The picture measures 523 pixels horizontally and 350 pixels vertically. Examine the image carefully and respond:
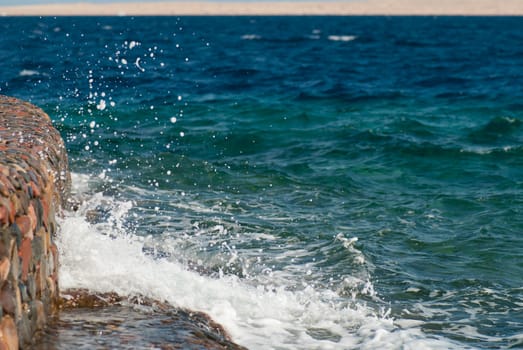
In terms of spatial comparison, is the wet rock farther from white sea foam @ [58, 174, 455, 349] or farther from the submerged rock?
white sea foam @ [58, 174, 455, 349]

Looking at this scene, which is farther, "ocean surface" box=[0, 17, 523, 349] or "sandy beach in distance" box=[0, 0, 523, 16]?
"sandy beach in distance" box=[0, 0, 523, 16]

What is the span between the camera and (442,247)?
9555 mm

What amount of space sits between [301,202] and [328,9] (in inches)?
6791

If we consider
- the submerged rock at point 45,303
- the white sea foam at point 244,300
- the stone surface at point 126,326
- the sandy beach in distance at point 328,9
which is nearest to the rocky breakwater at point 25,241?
the submerged rock at point 45,303

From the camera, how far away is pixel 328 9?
17925cm

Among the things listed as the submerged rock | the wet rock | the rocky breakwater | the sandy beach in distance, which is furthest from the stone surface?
the sandy beach in distance

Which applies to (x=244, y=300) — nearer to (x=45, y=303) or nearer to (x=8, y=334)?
(x=45, y=303)

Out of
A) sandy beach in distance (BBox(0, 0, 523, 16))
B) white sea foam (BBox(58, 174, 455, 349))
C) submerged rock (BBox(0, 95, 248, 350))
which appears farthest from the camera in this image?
sandy beach in distance (BBox(0, 0, 523, 16))

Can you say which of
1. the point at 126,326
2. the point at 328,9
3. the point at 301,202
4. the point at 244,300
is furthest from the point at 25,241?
the point at 328,9

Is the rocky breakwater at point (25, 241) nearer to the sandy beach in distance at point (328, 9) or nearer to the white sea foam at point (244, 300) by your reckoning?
the white sea foam at point (244, 300)

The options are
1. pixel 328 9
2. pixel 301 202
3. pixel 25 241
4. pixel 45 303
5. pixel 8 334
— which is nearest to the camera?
pixel 8 334

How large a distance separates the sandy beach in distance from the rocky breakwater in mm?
151098

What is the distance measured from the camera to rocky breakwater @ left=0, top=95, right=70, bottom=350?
15.3 ft

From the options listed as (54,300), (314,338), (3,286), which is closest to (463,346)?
(314,338)
